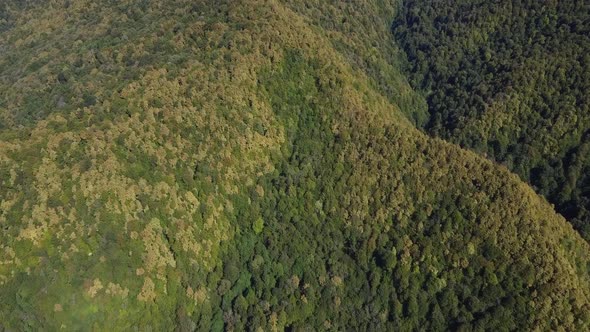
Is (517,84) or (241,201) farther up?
(517,84)

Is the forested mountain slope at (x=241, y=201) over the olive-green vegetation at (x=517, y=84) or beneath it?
beneath

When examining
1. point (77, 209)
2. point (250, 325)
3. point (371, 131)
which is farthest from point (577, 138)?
point (77, 209)

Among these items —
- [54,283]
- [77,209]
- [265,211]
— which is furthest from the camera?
[265,211]

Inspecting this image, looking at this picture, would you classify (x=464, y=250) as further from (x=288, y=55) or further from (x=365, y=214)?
(x=288, y=55)

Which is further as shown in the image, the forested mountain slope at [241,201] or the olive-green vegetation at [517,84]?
the olive-green vegetation at [517,84]
